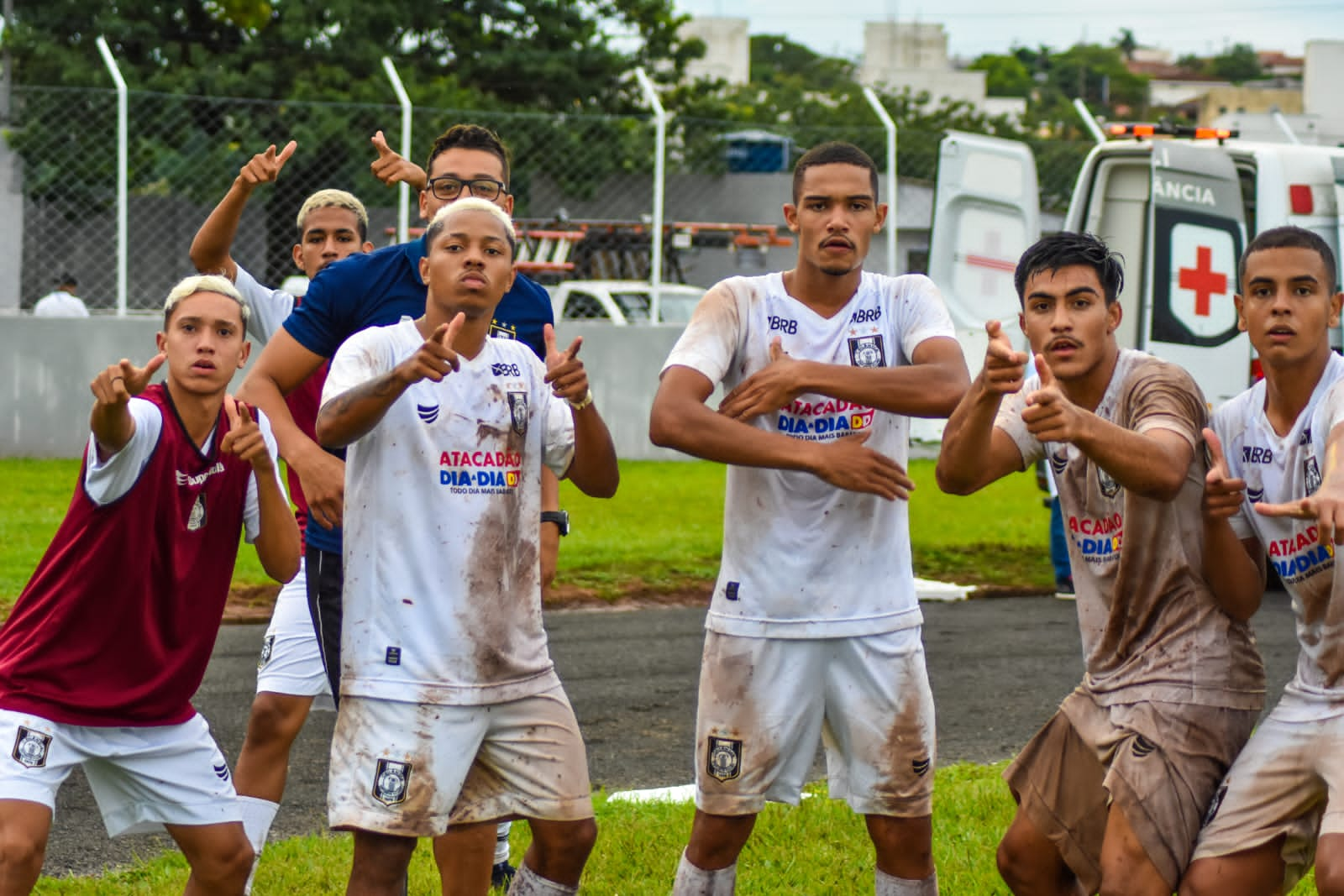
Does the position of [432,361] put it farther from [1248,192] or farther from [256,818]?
[1248,192]

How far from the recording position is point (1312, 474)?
4.30 metres

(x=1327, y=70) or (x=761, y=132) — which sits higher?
(x=1327, y=70)

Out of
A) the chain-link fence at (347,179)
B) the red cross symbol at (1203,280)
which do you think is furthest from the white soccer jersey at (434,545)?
the chain-link fence at (347,179)

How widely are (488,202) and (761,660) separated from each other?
147cm

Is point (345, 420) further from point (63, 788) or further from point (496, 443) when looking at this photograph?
point (63, 788)

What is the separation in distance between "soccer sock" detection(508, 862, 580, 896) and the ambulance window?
785cm

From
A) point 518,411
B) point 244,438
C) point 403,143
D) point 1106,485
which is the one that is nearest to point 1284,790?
point 1106,485

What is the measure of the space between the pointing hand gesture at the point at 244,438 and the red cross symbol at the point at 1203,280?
25.5 feet

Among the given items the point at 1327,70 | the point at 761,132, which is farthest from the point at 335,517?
the point at 1327,70

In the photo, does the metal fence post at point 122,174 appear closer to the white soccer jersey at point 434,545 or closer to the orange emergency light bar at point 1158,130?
the orange emergency light bar at point 1158,130

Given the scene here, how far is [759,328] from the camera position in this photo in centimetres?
501

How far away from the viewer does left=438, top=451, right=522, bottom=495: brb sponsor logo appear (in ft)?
14.9

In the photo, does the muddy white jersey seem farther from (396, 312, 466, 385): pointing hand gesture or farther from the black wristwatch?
(396, 312, 466, 385): pointing hand gesture

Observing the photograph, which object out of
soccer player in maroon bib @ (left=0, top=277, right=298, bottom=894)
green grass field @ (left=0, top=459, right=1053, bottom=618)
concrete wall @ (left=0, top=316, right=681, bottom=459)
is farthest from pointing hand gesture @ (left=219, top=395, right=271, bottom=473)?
concrete wall @ (left=0, top=316, right=681, bottom=459)
